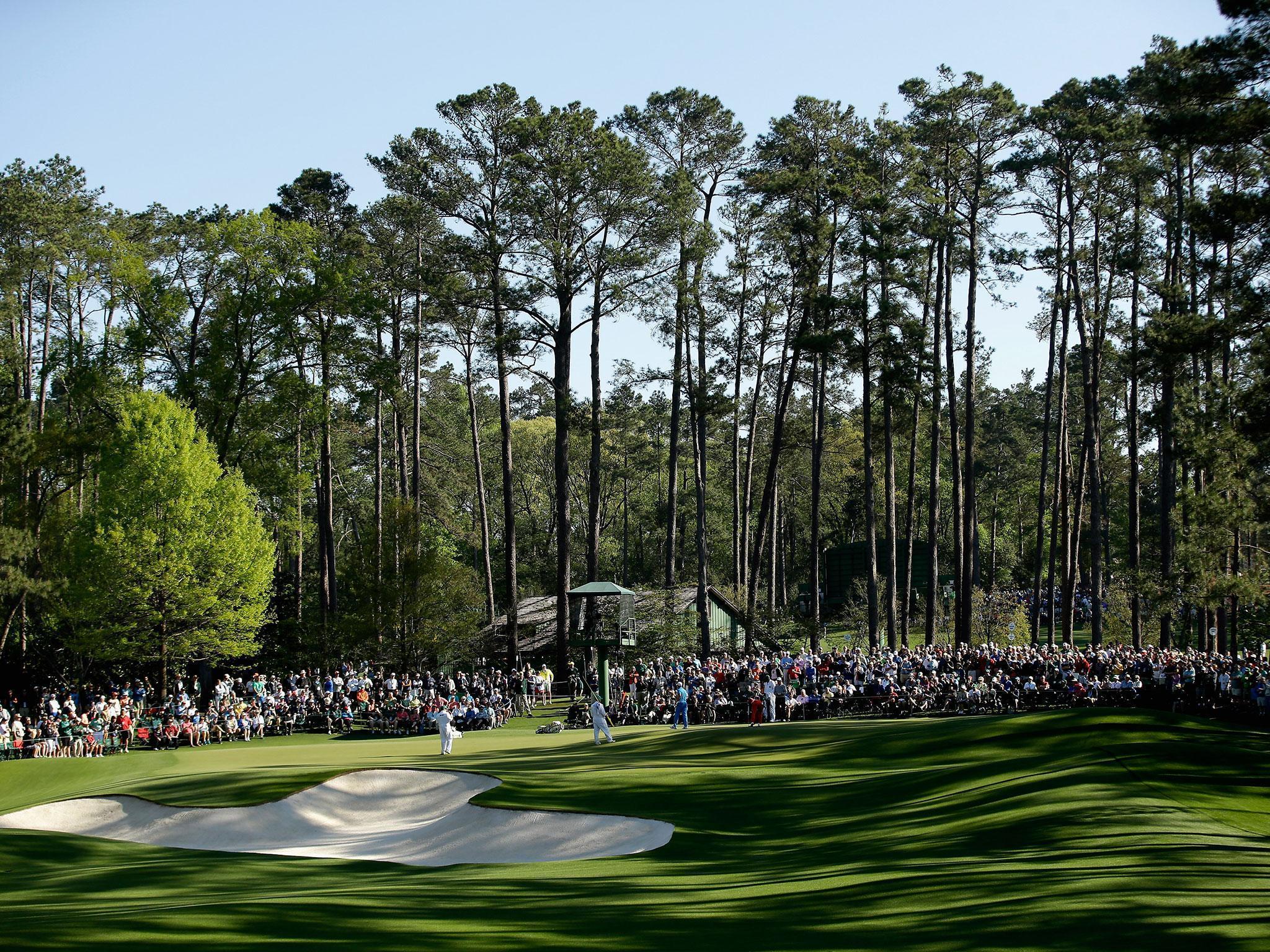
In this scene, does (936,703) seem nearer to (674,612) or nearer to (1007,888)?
(674,612)

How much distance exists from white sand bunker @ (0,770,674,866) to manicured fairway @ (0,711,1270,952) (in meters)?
0.65

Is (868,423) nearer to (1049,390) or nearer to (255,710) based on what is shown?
(1049,390)

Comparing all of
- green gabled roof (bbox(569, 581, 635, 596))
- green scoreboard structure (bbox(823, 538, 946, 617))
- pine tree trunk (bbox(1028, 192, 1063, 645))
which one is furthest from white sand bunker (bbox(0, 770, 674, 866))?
green scoreboard structure (bbox(823, 538, 946, 617))

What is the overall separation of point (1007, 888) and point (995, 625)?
4930cm

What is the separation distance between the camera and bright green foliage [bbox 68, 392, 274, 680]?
3706 centimetres

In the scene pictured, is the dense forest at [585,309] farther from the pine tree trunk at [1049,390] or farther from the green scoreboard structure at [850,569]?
the green scoreboard structure at [850,569]

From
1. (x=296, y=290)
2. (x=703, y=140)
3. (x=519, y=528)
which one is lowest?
(x=519, y=528)

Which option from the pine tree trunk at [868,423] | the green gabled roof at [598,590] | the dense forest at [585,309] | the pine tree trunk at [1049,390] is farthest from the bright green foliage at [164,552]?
the pine tree trunk at [1049,390]

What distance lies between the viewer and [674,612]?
1821 inches

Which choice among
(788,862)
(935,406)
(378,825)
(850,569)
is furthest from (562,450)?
(850,569)

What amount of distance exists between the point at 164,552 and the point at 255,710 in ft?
22.0

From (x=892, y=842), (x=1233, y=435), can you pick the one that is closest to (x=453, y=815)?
(x=892, y=842)

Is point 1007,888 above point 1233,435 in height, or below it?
below

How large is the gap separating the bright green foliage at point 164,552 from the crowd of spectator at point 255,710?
1951 mm
